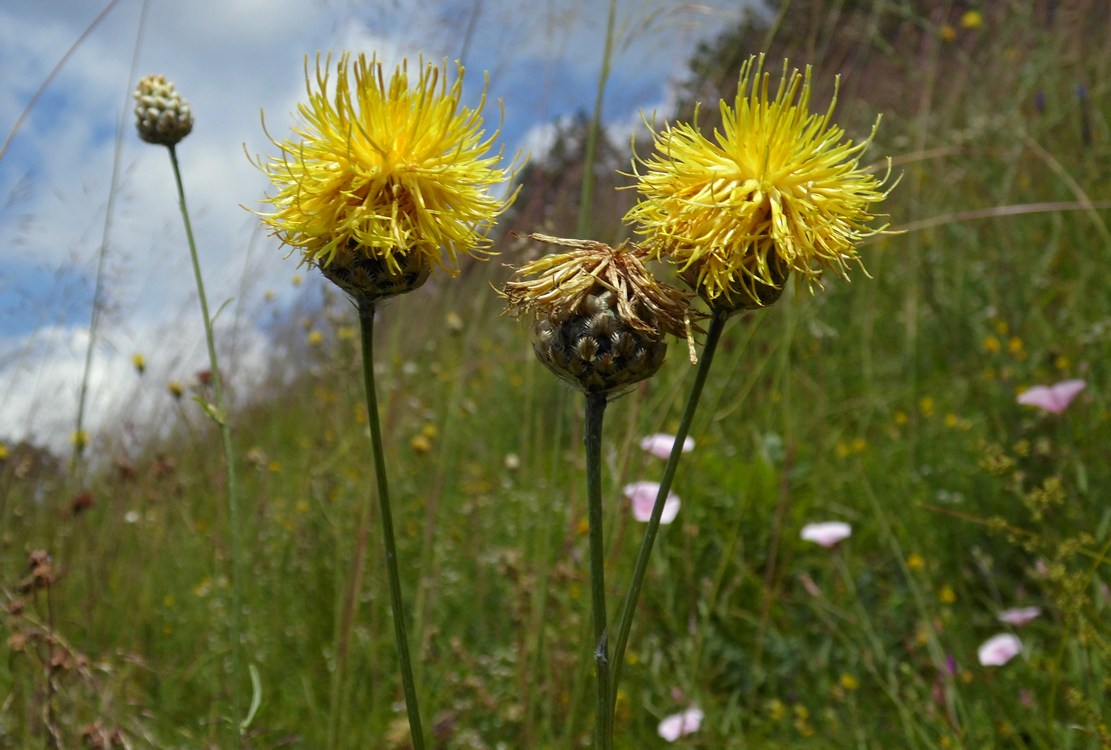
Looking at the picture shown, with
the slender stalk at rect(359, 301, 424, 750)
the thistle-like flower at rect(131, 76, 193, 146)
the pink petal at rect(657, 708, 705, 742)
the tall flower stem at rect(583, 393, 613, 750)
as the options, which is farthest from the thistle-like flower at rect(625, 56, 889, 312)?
the pink petal at rect(657, 708, 705, 742)

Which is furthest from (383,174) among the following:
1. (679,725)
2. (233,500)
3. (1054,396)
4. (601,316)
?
(1054,396)

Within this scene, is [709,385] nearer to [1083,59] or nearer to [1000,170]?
[1000,170]

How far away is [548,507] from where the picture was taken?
2006mm

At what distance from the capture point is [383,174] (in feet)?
3.33

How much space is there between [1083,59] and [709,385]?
3881 mm

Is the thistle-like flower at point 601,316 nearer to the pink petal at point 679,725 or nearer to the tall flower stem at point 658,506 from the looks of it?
the tall flower stem at point 658,506

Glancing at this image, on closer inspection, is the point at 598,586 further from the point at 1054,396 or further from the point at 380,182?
the point at 1054,396

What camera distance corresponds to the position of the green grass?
2127 millimetres

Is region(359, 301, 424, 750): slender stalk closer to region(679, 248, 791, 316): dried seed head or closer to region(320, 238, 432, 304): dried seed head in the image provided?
region(320, 238, 432, 304): dried seed head

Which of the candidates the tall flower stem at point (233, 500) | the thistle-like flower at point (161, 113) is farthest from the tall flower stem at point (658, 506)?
the thistle-like flower at point (161, 113)

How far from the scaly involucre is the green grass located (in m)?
0.72

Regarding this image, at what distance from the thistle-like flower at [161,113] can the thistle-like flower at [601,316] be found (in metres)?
0.91

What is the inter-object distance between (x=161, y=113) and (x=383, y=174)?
2.63 feet

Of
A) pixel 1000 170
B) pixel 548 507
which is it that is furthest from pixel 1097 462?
pixel 1000 170
